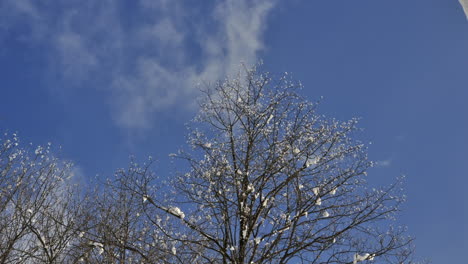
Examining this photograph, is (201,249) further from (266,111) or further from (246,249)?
(266,111)

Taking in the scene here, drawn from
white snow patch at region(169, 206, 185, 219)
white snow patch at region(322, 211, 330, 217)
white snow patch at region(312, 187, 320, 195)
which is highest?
white snow patch at region(312, 187, 320, 195)

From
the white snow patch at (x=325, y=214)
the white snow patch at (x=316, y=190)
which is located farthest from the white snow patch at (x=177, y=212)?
the white snow patch at (x=325, y=214)

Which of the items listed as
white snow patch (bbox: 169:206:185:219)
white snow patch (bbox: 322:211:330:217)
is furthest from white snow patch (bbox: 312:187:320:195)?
white snow patch (bbox: 169:206:185:219)

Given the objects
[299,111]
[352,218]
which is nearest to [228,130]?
[299,111]

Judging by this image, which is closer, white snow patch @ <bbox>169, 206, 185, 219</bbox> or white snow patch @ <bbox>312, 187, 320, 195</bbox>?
white snow patch @ <bbox>169, 206, 185, 219</bbox>

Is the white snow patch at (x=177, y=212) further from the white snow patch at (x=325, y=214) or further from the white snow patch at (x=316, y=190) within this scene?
the white snow patch at (x=325, y=214)

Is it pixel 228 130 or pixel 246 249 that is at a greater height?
pixel 228 130

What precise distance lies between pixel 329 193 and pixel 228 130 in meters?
3.06

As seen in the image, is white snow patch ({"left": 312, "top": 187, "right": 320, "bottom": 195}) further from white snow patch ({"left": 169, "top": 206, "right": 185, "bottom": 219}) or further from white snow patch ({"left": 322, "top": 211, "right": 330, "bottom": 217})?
white snow patch ({"left": 169, "top": 206, "right": 185, "bottom": 219})

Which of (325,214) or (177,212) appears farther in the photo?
(325,214)

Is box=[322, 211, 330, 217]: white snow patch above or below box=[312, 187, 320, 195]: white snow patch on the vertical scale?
below

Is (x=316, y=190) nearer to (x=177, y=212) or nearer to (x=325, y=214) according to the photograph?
(x=325, y=214)

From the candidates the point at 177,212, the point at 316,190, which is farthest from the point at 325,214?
the point at 177,212

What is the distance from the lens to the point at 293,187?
31.0 feet
